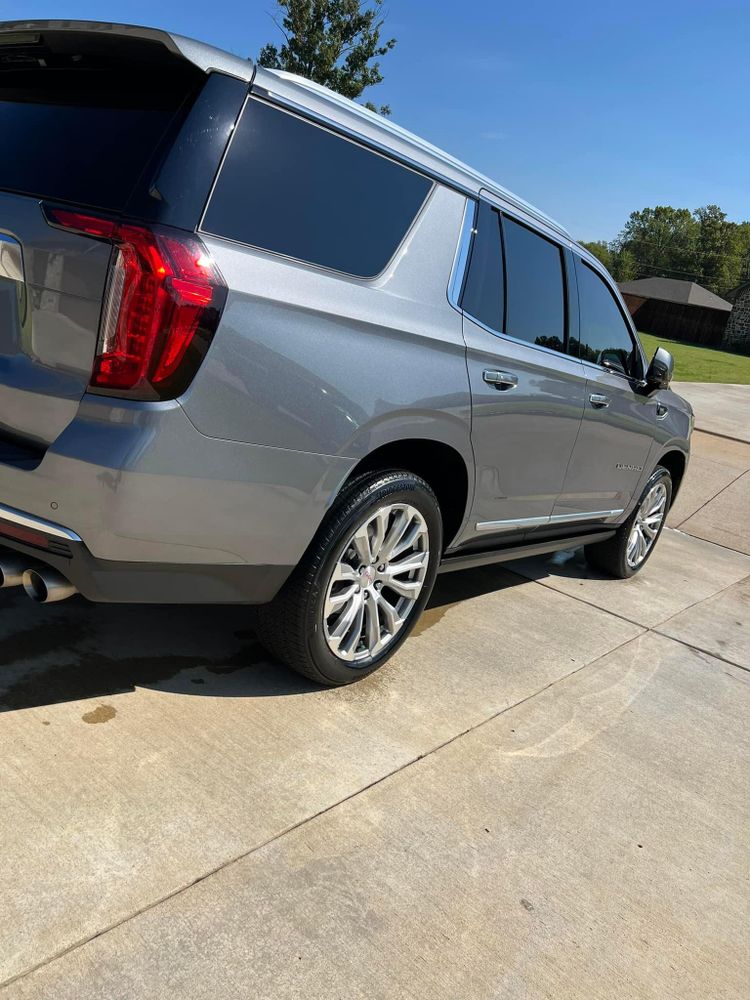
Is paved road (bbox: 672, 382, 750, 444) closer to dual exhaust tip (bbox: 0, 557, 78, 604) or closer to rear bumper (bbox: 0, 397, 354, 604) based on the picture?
rear bumper (bbox: 0, 397, 354, 604)

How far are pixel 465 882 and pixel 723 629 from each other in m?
3.16

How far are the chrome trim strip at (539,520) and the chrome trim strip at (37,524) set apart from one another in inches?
72.9

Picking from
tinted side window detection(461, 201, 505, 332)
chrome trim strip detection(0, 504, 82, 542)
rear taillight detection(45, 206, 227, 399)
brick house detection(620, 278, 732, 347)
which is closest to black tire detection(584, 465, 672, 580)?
tinted side window detection(461, 201, 505, 332)

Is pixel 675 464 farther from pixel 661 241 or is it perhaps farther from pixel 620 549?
pixel 661 241

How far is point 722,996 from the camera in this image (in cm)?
221

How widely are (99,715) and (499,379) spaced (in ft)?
6.38

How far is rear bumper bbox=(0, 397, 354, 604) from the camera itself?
2.37 metres

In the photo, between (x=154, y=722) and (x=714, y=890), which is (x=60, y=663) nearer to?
(x=154, y=722)

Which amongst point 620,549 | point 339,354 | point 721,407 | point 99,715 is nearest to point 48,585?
point 99,715

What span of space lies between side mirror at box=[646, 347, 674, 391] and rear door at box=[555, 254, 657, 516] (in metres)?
0.06

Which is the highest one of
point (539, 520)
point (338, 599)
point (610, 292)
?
point (610, 292)

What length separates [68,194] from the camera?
252cm

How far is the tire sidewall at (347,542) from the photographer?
2.99m

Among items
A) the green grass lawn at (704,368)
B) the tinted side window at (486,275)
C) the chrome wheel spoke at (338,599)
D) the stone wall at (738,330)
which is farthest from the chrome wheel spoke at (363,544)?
the stone wall at (738,330)
